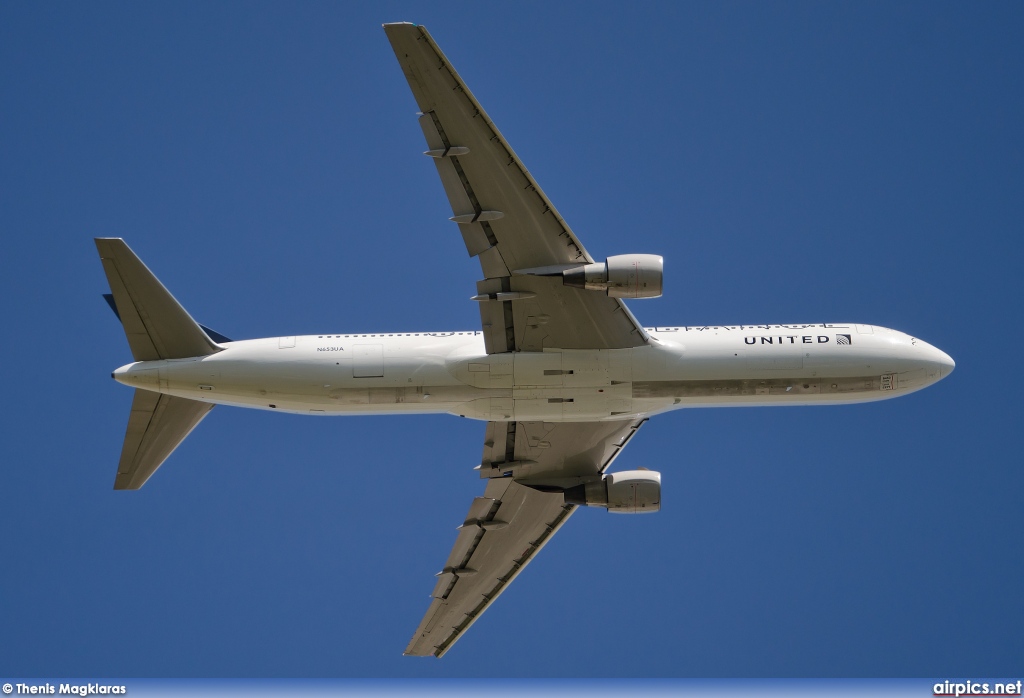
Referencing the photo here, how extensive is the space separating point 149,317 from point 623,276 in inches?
607

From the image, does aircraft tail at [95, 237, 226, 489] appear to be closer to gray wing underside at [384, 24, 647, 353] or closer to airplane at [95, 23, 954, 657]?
airplane at [95, 23, 954, 657]

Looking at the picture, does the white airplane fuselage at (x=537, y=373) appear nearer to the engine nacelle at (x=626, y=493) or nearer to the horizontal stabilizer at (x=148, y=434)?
the horizontal stabilizer at (x=148, y=434)

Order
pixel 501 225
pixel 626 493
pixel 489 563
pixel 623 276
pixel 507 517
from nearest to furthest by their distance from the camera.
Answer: pixel 623 276 → pixel 501 225 → pixel 626 493 → pixel 507 517 → pixel 489 563

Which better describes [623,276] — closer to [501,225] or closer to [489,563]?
[501,225]

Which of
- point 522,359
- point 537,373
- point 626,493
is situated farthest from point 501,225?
point 626,493

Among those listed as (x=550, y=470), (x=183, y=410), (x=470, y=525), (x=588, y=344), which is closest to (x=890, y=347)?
(x=588, y=344)

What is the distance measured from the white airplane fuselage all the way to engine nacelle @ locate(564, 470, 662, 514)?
4.19 meters

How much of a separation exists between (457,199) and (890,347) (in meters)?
15.1

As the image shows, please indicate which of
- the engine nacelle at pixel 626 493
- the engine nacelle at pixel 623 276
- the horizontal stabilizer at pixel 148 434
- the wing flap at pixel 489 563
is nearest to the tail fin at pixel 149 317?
the horizontal stabilizer at pixel 148 434

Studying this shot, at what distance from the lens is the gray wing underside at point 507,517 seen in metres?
41.8

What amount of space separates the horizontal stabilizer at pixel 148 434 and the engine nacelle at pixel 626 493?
46.8 ft

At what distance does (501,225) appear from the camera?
1398 inches

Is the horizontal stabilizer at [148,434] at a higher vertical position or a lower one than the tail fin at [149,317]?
lower

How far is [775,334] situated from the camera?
124 feet
